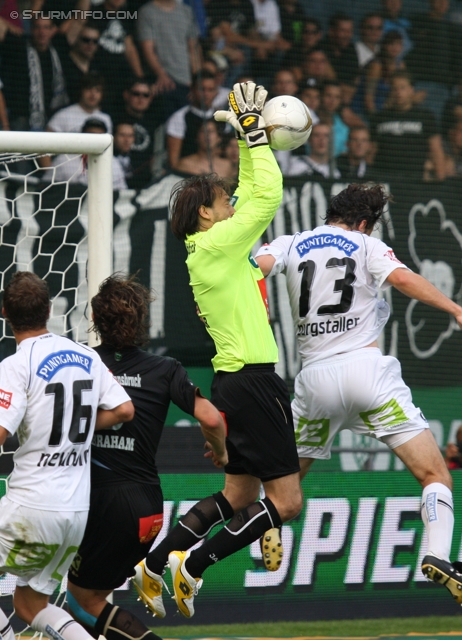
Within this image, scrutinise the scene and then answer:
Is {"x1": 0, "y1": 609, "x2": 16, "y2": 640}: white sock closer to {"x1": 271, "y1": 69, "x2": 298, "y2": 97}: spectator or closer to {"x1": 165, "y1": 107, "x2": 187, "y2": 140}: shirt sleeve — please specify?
{"x1": 165, "y1": 107, "x2": 187, "y2": 140}: shirt sleeve

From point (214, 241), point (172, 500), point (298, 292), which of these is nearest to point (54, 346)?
point (214, 241)

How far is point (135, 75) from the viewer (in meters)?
8.02

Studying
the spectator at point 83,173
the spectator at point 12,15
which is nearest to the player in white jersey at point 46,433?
the spectator at point 83,173

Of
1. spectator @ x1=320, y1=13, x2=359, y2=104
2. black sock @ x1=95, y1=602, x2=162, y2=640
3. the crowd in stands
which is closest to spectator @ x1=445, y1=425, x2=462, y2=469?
the crowd in stands

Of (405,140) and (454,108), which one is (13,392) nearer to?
(405,140)

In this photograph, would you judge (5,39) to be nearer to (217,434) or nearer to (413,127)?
(413,127)

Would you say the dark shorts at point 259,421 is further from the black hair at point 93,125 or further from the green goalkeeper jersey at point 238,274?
the black hair at point 93,125

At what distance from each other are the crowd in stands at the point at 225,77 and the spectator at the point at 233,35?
1 cm

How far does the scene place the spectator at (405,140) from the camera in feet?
27.5

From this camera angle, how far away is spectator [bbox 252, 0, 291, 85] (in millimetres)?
8461

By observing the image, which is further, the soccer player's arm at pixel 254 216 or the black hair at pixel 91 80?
the black hair at pixel 91 80

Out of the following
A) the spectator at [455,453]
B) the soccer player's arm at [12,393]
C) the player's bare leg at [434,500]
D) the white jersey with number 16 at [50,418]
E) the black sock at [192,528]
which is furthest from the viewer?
the spectator at [455,453]

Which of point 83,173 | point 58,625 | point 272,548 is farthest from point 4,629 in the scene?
point 83,173

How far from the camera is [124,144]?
7750 millimetres
